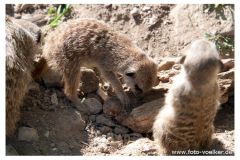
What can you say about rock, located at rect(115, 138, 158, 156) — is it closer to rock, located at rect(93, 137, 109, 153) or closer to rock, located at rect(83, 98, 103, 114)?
rock, located at rect(93, 137, 109, 153)

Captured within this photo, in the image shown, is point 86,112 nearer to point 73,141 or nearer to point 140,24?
point 73,141

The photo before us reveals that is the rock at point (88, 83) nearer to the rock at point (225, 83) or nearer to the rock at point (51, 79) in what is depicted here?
the rock at point (51, 79)

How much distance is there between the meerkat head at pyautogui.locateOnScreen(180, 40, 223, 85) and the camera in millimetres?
3502

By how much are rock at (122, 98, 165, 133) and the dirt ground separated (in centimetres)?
6

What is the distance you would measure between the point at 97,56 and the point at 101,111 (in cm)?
49

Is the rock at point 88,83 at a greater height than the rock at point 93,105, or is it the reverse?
the rock at point 88,83

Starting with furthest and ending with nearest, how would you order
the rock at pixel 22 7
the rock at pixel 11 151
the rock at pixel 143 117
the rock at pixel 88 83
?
1. the rock at pixel 22 7
2. the rock at pixel 88 83
3. the rock at pixel 143 117
4. the rock at pixel 11 151

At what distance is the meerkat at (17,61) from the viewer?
393 centimetres

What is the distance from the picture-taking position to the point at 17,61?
4.10m

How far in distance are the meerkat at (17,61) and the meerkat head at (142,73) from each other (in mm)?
842

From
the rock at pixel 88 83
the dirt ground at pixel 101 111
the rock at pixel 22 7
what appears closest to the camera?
the dirt ground at pixel 101 111

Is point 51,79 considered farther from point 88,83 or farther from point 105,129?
point 105,129

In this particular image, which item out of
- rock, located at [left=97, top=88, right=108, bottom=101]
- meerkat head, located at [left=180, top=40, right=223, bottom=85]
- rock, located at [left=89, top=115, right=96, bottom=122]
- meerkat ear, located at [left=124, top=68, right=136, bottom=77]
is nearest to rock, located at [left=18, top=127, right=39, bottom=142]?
rock, located at [left=89, top=115, right=96, bottom=122]

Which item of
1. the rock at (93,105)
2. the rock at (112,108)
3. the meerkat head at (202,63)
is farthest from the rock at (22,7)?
the meerkat head at (202,63)
